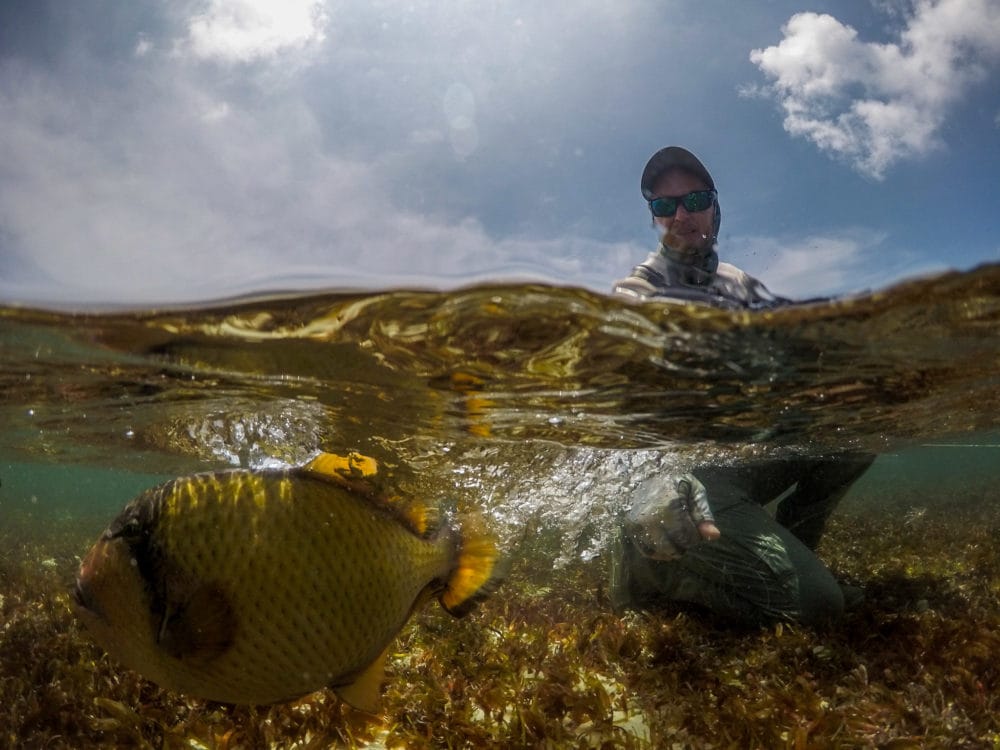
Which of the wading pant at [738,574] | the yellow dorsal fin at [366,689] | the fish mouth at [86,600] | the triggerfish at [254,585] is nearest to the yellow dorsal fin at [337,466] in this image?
the triggerfish at [254,585]

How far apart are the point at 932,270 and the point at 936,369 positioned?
3.85m

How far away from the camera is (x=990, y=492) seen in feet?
72.3

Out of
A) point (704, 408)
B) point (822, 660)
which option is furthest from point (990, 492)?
point (822, 660)

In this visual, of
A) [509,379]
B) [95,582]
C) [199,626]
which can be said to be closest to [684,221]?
[509,379]

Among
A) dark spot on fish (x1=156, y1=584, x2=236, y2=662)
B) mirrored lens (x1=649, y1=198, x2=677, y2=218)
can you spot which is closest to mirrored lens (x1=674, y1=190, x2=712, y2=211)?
mirrored lens (x1=649, y1=198, x2=677, y2=218)

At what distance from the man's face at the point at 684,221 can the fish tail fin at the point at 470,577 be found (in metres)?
4.14

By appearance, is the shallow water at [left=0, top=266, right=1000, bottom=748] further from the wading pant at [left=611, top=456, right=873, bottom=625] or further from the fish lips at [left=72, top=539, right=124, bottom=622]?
the fish lips at [left=72, top=539, right=124, bottom=622]

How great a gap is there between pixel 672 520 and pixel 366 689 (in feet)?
14.1

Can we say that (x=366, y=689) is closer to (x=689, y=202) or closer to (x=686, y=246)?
(x=686, y=246)

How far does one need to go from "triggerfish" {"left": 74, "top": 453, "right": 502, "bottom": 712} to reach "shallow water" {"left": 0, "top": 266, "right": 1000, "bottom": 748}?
1256mm

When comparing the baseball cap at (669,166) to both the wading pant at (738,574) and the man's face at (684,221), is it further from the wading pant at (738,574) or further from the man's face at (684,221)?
the wading pant at (738,574)

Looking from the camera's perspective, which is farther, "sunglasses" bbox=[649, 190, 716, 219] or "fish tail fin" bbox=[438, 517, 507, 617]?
"sunglasses" bbox=[649, 190, 716, 219]

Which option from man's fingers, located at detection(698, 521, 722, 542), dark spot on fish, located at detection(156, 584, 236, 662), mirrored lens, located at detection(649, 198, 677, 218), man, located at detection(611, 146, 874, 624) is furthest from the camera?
mirrored lens, located at detection(649, 198, 677, 218)

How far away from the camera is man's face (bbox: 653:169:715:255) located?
6.02 metres
